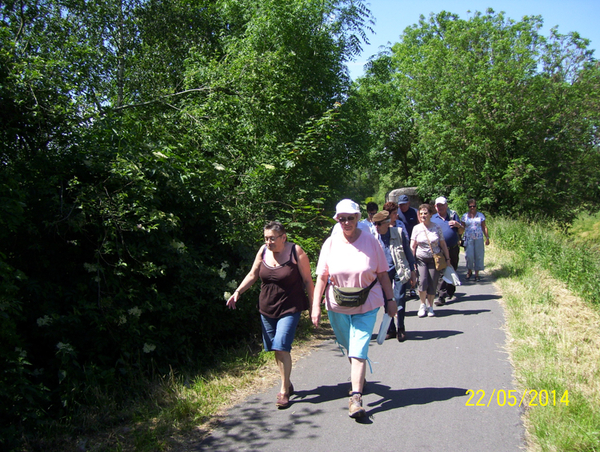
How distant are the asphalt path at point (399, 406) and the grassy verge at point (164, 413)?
0.20m

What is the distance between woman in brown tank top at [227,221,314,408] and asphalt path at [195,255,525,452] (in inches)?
15.9

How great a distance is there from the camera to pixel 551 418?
4043 millimetres

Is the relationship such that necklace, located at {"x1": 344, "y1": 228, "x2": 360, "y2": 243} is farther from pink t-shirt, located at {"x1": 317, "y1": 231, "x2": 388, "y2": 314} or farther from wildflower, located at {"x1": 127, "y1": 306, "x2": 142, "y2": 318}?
wildflower, located at {"x1": 127, "y1": 306, "x2": 142, "y2": 318}

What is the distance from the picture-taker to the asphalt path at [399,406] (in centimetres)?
400

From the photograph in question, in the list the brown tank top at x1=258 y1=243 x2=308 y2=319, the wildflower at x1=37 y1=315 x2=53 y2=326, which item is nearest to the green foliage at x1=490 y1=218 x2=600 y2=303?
the brown tank top at x1=258 y1=243 x2=308 y2=319

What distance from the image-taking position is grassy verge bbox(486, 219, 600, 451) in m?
3.90

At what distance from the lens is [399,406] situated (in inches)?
183

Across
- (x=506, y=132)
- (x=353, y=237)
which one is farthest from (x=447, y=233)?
(x=506, y=132)

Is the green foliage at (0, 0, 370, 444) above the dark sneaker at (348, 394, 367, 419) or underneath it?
above

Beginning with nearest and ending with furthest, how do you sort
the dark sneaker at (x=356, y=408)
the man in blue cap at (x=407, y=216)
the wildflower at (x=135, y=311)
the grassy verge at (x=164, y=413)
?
the grassy verge at (x=164, y=413) < the dark sneaker at (x=356, y=408) < the wildflower at (x=135, y=311) < the man in blue cap at (x=407, y=216)

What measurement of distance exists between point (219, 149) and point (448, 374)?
496 cm

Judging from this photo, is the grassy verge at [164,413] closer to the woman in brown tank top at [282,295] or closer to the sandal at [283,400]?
the sandal at [283,400]

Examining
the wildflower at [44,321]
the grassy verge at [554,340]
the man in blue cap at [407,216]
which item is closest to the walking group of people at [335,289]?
the grassy verge at [554,340]
